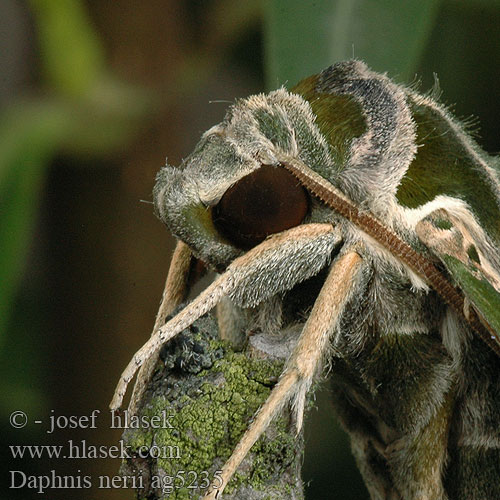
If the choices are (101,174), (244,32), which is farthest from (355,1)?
(101,174)

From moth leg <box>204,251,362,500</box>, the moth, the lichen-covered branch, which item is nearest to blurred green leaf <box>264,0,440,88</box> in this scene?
the moth

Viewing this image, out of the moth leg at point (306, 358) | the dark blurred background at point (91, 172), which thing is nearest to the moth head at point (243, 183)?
the moth leg at point (306, 358)

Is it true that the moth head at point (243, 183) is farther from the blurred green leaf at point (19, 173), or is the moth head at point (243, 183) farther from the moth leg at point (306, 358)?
the blurred green leaf at point (19, 173)

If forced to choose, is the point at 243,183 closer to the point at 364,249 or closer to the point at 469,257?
the point at 364,249

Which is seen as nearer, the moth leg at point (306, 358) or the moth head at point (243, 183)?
the moth leg at point (306, 358)

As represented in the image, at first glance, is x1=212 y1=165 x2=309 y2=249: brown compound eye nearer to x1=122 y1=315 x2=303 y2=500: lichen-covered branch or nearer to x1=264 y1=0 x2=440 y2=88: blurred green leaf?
x1=122 y1=315 x2=303 y2=500: lichen-covered branch

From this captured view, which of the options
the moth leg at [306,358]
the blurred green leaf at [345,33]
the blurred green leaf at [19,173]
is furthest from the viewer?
the blurred green leaf at [19,173]

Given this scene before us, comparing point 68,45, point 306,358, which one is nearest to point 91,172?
point 68,45
